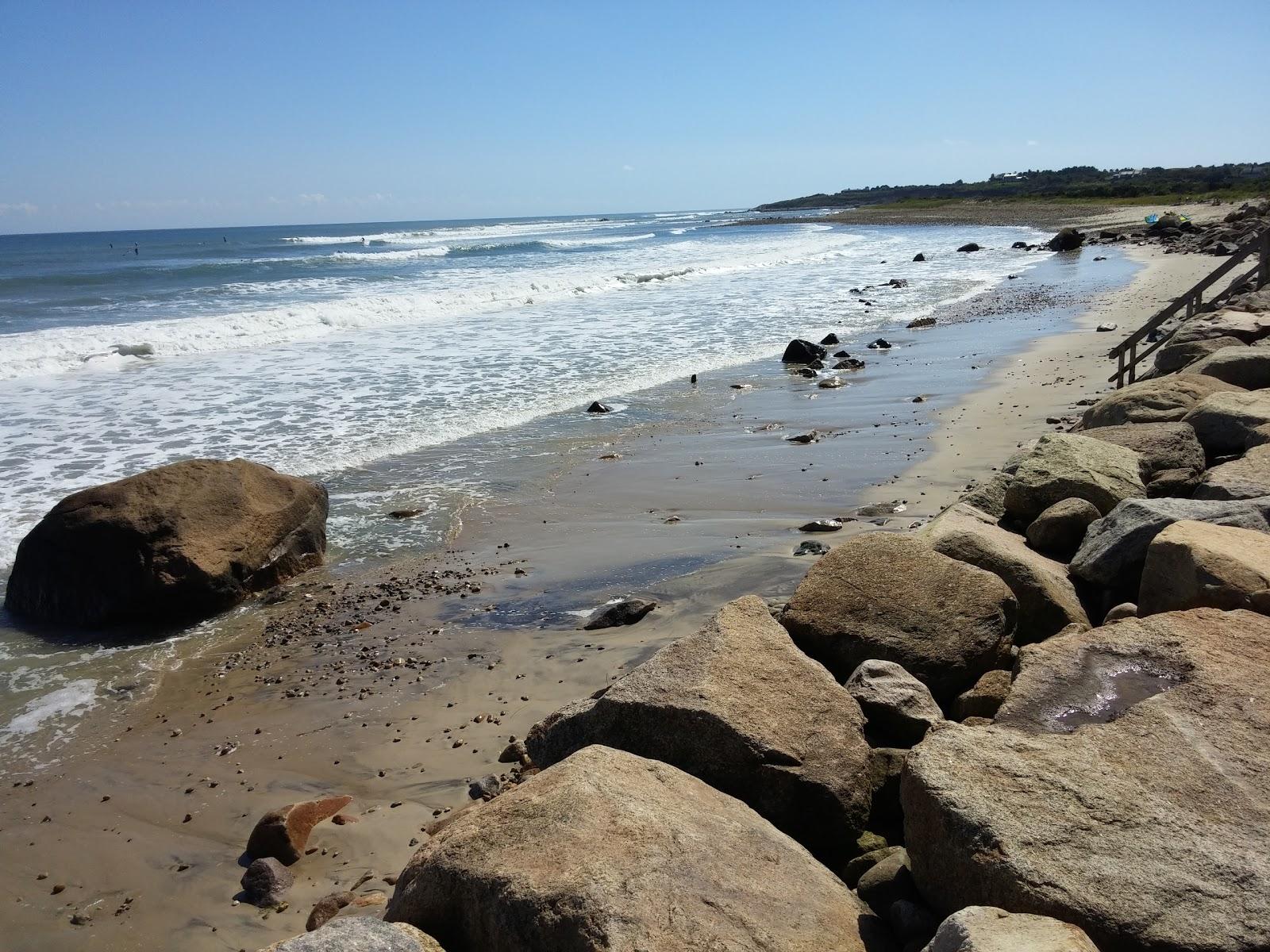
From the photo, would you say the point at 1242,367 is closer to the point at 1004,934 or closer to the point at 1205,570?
the point at 1205,570

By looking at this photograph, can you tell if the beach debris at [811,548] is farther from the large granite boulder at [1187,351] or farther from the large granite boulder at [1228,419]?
the large granite boulder at [1187,351]

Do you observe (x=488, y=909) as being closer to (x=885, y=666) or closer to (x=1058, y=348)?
(x=885, y=666)

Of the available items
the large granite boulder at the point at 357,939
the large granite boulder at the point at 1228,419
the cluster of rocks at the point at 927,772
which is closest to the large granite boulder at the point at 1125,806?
the cluster of rocks at the point at 927,772

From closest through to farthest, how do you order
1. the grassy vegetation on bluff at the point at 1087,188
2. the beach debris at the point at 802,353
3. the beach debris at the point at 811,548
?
1. the beach debris at the point at 811,548
2. the beach debris at the point at 802,353
3. the grassy vegetation on bluff at the point at 1087,188

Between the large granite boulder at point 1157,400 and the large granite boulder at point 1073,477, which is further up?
the large granite boulder at point 1157,400

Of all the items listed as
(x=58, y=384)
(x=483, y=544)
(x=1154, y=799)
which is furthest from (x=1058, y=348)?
(x=58, y=384)

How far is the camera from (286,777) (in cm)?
514

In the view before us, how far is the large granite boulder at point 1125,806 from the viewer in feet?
8.93

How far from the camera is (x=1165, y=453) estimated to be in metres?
6.92

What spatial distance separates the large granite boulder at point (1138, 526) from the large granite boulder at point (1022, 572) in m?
0.19

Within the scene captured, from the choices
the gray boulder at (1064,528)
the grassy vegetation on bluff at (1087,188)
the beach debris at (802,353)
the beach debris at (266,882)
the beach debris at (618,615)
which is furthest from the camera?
the grassy vegetation on bluff at (1087,188)

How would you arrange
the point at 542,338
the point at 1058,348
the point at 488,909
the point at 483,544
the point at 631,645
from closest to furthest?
the point at 488,909
the point at 631,645
the point at 483,544
the point at 1058,348
the point at 542,338

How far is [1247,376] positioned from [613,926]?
876 cm

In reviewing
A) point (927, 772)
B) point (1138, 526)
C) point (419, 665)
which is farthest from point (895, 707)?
point (419, 665)
